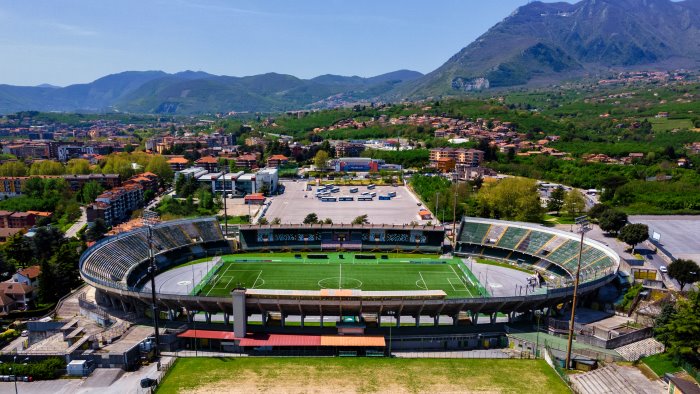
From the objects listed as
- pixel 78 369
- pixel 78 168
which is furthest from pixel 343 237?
pixel 78 168

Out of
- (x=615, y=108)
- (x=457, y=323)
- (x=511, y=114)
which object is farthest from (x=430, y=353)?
(x=615, y=108)

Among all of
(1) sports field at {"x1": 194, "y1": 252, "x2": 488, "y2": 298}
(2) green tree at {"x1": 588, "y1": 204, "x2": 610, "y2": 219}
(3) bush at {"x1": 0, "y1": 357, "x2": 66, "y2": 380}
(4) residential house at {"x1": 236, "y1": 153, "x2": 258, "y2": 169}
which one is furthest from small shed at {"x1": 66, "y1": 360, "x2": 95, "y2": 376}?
(4) residential house at {"x1": 236, "y1": 153, "x2": 258, "y2": 169}

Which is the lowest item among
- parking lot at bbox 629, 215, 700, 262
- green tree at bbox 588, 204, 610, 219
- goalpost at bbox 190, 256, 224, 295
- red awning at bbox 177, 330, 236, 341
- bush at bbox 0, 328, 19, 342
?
goalpost at bbox 190, 256, 224, 295

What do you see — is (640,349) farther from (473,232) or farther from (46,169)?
(46,169)

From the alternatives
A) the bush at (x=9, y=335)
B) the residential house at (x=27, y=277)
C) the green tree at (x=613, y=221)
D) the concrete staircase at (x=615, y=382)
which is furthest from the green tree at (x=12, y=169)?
the green tree at (x=613, y=221)

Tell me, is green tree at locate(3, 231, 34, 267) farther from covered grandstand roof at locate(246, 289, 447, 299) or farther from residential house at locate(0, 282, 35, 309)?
covered grandstand roof at locate(246, 289, 447, 299)

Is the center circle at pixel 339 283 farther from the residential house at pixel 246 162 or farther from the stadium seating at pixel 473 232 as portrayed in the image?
the residential house at pixel 246 162

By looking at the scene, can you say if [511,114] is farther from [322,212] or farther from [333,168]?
[322,212]
